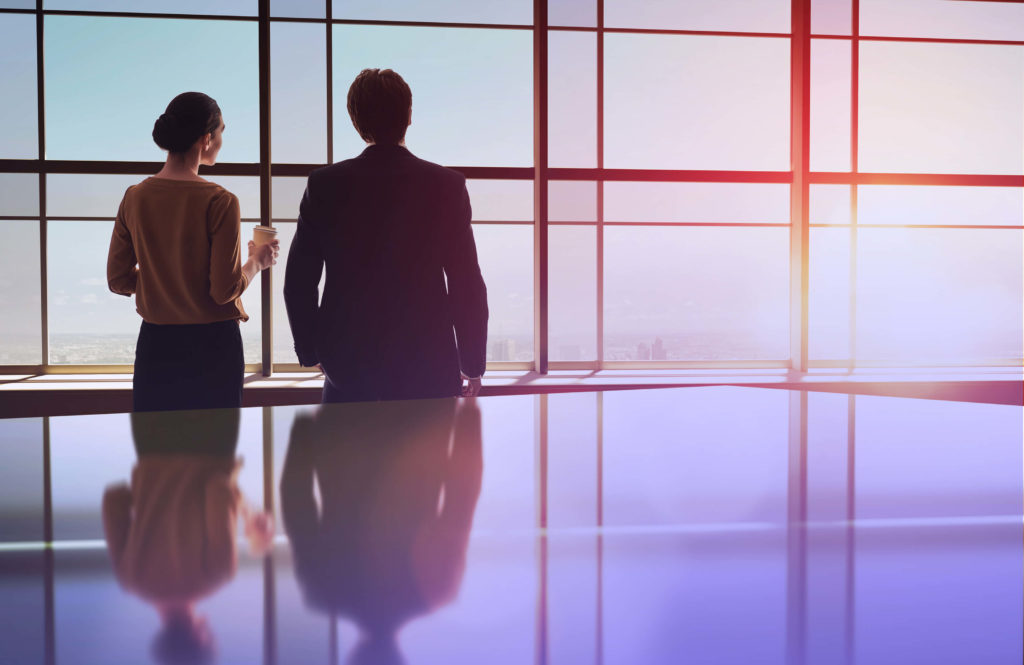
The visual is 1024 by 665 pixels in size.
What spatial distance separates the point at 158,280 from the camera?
1643 mm

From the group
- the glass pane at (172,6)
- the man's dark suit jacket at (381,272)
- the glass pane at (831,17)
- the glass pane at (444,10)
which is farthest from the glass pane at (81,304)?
the glass pane at (831,17)

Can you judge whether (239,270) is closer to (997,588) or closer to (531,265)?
(997,588)

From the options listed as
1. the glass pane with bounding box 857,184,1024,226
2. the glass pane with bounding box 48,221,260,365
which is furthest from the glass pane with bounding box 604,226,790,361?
the glass pane with bounding box 48,221,260,365

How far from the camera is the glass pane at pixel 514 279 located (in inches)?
212

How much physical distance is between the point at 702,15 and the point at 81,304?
557cm

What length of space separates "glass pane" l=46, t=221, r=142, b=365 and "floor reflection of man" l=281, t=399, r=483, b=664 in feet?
16.0

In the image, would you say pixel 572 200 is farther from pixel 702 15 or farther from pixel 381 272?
pixel 381 272

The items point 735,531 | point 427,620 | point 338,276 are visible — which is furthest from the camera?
point 338,276

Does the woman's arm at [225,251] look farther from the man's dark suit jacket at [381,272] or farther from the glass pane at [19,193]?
the glass pane at [19,193]

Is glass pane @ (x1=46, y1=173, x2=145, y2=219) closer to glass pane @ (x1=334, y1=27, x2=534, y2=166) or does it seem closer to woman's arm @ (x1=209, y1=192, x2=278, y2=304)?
glass pane @ (x1=334, y1=27, x2=534, y2=166)

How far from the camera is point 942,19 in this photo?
5844 mm

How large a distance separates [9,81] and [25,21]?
1.58 ft

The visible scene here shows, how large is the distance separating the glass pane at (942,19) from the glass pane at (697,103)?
85 centimetres

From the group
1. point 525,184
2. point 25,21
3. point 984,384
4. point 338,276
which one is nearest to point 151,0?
point 25,21
